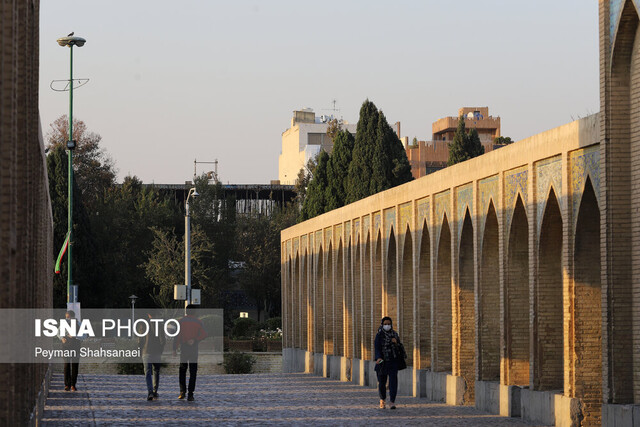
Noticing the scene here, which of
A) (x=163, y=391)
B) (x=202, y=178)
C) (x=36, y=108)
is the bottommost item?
(x=163, y=391)

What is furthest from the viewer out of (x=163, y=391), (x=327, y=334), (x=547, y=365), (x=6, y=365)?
(x=327, y=334)

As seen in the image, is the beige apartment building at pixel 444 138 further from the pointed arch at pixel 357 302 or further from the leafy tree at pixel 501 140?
the pointed arch at pixel 357 302

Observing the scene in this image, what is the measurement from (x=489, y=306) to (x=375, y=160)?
32042 mm

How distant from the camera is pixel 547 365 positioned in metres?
19.6

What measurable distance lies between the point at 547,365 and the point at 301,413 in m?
4.26

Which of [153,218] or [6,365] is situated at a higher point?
[153,218]

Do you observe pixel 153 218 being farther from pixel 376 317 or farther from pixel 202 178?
pixel 376 317

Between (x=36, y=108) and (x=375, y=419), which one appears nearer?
(x=36, y=108)

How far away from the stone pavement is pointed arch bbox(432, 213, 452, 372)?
102 cm

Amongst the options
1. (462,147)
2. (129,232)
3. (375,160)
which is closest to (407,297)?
(375,160)

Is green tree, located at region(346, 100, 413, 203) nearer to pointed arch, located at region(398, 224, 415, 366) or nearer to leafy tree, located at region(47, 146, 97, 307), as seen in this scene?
leafy tree, located at region(47, 146, 97, 307)

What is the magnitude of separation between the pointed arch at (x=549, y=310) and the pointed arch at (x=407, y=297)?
351 inches

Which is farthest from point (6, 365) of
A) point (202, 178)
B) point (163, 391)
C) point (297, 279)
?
point (202, 178)

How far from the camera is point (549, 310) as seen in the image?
19.5 meters
